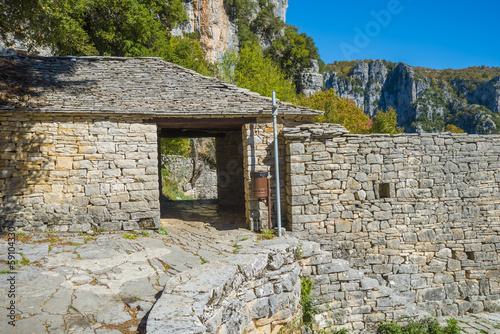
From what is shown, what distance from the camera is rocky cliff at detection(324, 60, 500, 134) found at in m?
50.3

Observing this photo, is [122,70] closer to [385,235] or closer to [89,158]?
[89,158]

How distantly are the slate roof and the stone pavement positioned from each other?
2.95 meters

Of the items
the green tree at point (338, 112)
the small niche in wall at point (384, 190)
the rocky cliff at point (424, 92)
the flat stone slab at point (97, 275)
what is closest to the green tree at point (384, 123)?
the green tree at point (338, 112)

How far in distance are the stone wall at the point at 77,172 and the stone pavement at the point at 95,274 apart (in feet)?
1.60

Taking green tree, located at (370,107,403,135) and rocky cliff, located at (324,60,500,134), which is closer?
green tree, located at (370,107,403,135)

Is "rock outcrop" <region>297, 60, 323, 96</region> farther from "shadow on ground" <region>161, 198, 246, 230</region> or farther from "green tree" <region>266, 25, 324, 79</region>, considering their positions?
"shadow on ground" <region>161, 198, 246, 230</region>

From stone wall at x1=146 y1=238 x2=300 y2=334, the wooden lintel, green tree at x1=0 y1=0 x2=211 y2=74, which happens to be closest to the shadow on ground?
stone wall at x1=146 y1=238 x2=300 y2=334

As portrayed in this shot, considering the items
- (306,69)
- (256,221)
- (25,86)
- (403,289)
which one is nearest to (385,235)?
(403,289)

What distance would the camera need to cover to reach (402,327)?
652 centimetres

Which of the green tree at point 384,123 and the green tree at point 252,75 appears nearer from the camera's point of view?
the green tree at point 384,123

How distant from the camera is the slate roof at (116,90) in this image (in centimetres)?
711

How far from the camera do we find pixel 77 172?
7055 mm

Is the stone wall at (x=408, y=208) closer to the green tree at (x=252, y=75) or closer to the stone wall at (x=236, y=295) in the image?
the stone wall at (x=236, y=295)

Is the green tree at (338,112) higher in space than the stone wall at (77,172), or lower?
higher
